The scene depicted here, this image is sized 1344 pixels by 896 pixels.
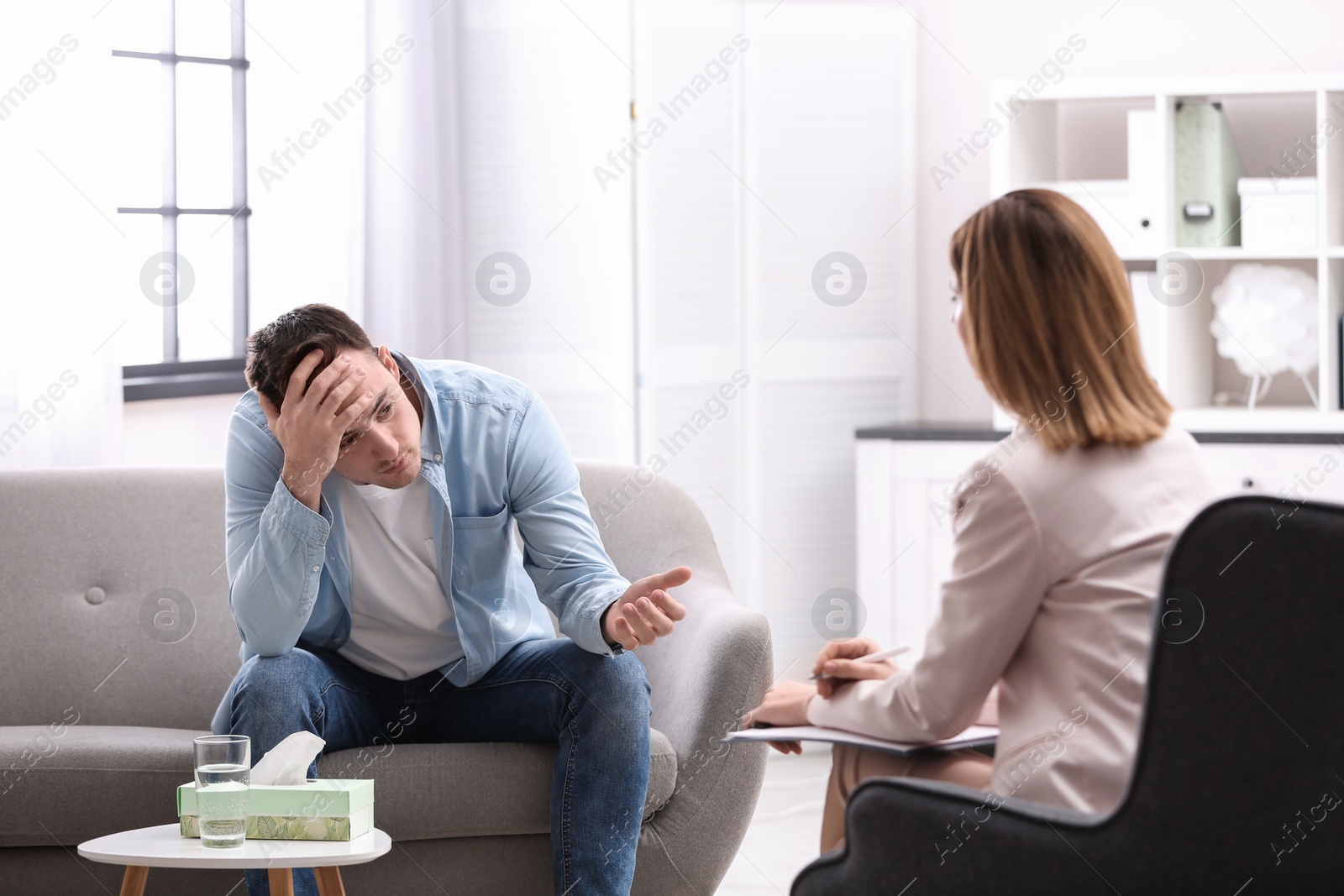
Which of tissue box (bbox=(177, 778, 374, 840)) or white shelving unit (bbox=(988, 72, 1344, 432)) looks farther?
white shelving unit (bbox=(988, 72, 1344, 432))

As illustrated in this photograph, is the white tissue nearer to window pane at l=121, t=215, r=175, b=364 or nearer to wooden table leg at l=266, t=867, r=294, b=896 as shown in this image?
wooden table leg at l=266, t=867, r=294, b=896

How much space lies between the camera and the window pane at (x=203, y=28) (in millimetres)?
3170

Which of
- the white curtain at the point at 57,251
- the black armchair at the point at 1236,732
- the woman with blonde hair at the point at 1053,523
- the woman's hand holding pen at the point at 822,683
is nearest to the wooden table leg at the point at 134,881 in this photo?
the woman's hand holding pen at the point at 822,683

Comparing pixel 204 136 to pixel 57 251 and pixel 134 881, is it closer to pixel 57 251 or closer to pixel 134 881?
pixel 57 251

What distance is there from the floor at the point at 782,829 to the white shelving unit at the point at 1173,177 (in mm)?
975

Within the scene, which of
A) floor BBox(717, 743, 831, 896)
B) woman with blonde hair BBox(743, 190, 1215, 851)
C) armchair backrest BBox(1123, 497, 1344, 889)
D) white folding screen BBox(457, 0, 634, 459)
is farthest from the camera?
white folding screen BBox(457, 0, 634, 459)

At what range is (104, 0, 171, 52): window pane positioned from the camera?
2.92 metres

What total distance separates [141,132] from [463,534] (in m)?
1.65

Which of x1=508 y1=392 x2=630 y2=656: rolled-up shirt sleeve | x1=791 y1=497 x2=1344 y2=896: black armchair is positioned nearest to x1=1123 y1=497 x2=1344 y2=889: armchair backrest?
x1=791 y1=497 x2=1344 y2=896: black armchair

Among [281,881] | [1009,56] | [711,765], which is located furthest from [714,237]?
[281,881]

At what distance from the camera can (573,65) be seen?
3.36 meters

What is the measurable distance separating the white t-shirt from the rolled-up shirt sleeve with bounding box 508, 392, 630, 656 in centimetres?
14

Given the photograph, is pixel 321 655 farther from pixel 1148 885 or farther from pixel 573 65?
pixel 573 65

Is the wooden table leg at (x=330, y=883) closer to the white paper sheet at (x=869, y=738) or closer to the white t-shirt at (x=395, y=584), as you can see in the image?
the white t-shirt at (x=395, y=584)
